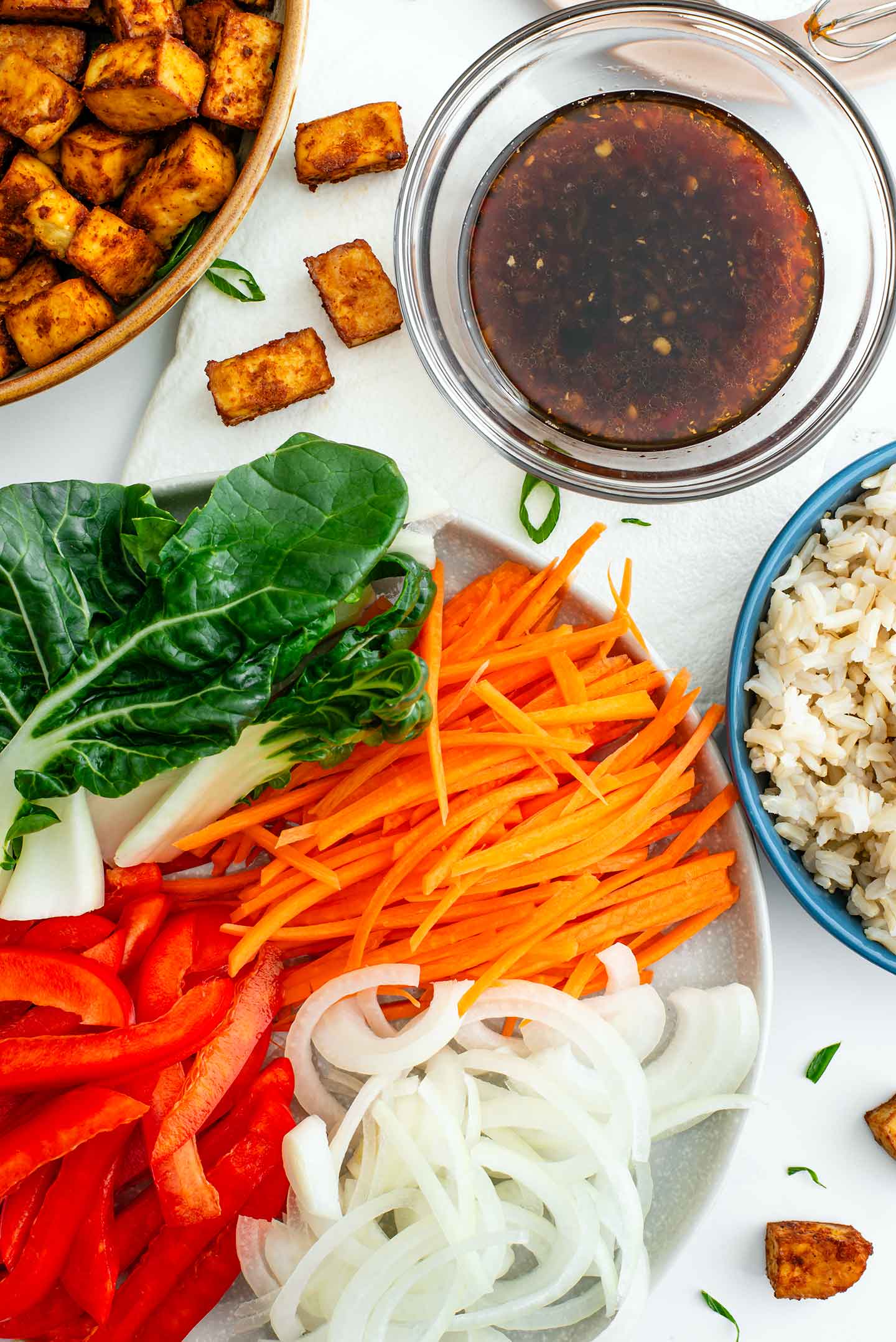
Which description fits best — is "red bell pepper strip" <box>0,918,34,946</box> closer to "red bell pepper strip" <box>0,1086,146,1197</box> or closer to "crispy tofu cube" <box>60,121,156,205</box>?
"red bell pepper strip" <box>0,1086,146,1197</box>

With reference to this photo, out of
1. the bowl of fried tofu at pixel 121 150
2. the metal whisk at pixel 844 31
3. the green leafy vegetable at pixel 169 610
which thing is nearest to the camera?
the green leafy vegetable at pixel 169 610

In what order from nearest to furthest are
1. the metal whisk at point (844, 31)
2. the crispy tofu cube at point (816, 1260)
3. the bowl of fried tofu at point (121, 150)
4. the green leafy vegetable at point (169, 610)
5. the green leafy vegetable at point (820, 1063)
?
the green leafy vegetable at point (169, 610), the bowl of fried tofu at point (121, 150), the metal whisk at point (844, 31), the crispy tofu cube at point (816, 1260), the green leafy vegetable at point (820, 1063)

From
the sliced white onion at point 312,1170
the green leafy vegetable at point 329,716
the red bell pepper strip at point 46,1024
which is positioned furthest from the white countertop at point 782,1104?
the red bell pepper strip at point 46,1024

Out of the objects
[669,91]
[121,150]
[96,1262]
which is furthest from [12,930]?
[669,91]

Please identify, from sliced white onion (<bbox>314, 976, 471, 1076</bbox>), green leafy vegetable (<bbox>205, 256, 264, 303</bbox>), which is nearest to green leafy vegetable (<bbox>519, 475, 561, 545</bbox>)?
green leafy vegetable (<bbox>205, 256, 264, 303</bbox>)

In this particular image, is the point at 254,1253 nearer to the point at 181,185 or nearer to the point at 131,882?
the point at 131,882

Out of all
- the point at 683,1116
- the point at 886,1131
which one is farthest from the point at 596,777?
the point at 886,1131

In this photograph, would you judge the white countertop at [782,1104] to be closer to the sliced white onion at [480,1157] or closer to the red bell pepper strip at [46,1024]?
the sliced white onion at [480,1157]
